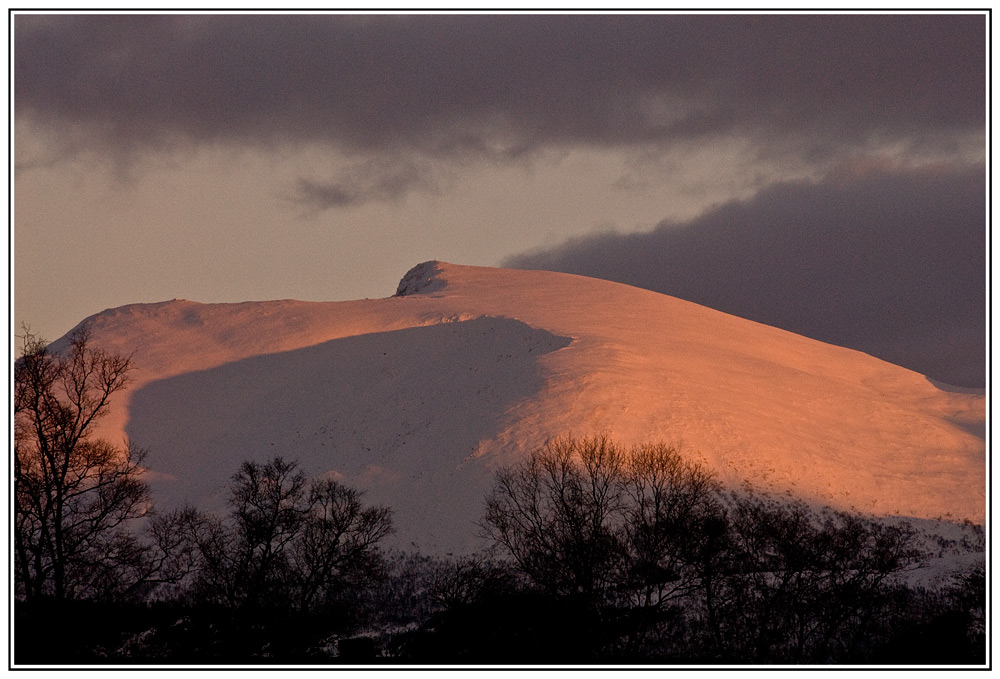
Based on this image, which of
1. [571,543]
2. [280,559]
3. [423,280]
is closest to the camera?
[571,543]

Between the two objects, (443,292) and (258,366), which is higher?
(443,292)

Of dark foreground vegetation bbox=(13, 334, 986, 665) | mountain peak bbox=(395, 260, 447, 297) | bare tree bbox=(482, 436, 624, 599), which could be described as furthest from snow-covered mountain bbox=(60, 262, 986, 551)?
mountain peak bbox=(395, 260, 447, 297)

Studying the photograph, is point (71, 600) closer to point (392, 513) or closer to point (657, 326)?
point (392, 513)

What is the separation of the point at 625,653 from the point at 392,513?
23.2 metres

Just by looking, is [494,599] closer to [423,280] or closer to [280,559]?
[280,559]

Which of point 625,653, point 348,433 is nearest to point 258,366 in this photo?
point 348,433

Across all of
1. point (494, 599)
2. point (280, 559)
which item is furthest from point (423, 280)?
point (494, 599)

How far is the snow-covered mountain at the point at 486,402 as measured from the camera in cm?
6116

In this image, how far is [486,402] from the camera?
6938cm

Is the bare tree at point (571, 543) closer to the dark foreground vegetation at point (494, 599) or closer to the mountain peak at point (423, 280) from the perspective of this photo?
the dark foreground vegetation at point (494, 599)

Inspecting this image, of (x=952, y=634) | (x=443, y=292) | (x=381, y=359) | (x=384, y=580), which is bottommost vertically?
(x=952, y=634)

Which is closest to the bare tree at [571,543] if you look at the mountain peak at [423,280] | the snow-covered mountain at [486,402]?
the snow-covered mountain at [486,402]

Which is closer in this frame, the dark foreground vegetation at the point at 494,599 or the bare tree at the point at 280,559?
the dark foreground vegetation at the point at 494,599

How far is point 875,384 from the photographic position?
89062 millimetres
